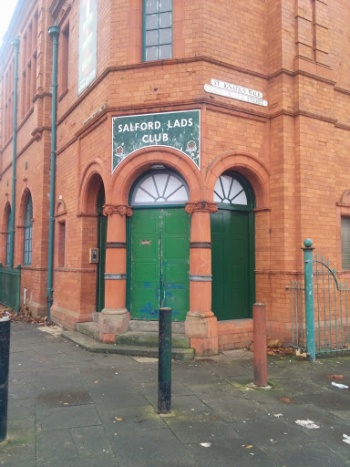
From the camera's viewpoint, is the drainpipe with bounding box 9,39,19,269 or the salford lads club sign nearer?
the salford lads club sign

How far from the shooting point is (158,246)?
25.1ft

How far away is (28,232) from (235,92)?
29.0 feet

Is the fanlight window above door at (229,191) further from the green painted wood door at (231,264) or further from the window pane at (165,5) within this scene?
the window pane at (165,5)

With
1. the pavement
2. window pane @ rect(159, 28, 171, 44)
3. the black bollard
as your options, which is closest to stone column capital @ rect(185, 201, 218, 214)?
the pavement

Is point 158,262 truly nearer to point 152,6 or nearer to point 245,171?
point 245,171

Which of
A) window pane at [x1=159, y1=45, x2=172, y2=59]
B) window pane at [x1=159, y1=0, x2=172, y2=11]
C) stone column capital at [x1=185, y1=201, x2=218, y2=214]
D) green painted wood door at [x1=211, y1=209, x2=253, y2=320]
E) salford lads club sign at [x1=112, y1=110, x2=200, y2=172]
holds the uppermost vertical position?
window pane at [x1=159, y1=0, x2=172, y2=11]

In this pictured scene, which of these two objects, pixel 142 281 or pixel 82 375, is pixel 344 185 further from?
pixel 82 375

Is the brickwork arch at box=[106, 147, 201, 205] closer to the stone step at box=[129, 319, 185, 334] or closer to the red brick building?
the red brick building

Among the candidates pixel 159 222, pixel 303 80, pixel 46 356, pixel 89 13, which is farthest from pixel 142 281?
pixel 89 13

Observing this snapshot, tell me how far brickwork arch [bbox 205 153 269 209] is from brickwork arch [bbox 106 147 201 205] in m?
0.29

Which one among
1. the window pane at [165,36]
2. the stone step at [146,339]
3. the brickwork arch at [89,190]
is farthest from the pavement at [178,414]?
the window pane at [165,36]

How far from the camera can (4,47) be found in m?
17.1

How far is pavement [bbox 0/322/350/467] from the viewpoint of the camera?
339 centimetres

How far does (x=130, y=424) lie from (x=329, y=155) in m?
6.60
